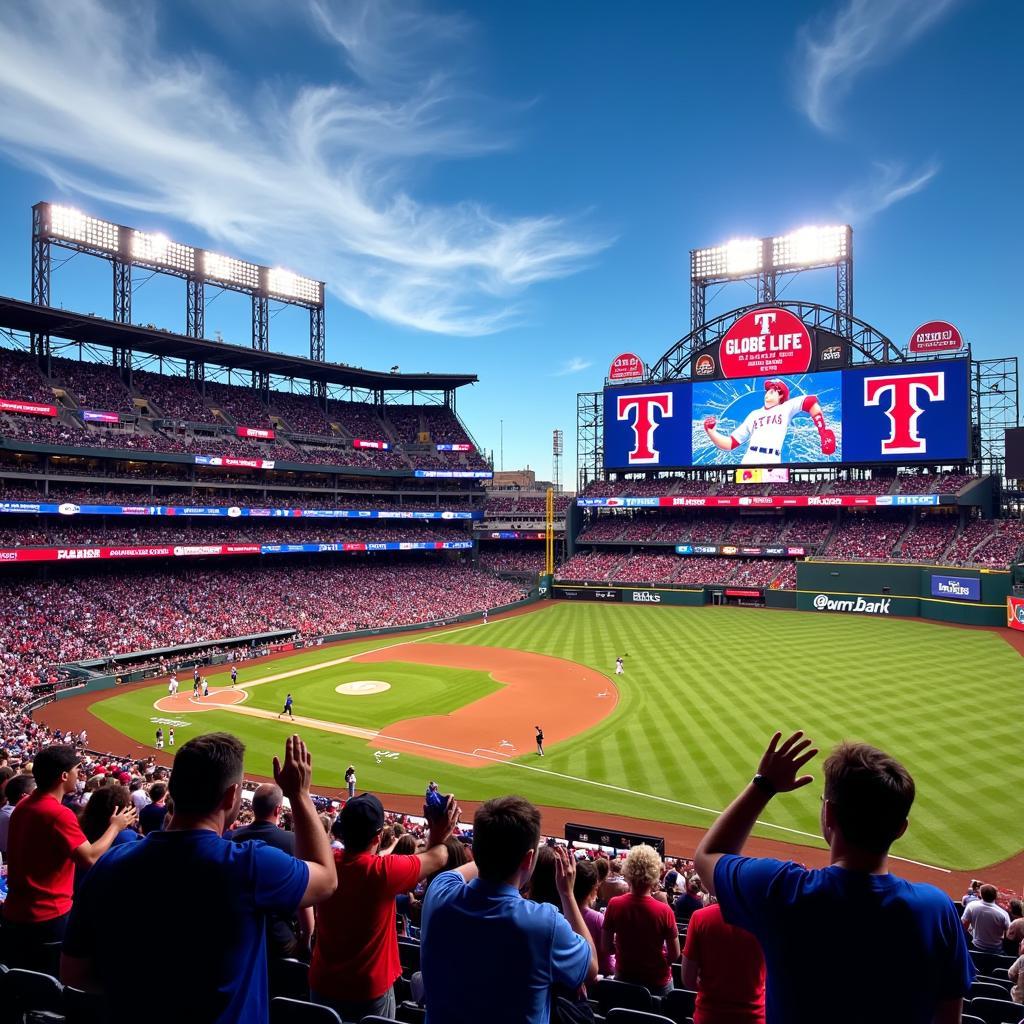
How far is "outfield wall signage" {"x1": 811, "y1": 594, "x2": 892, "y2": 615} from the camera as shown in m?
55.4

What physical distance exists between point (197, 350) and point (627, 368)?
135 feet

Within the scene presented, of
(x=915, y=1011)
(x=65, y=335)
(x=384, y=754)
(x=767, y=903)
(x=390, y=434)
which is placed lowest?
(x=384, y=754)

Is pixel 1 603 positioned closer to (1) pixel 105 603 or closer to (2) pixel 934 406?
(1) pixel 105 603

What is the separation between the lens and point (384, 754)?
27.2 meters

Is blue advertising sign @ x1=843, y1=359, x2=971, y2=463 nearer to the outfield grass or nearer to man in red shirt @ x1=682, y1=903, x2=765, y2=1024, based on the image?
the outfield grass

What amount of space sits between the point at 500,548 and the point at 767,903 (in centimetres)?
7966

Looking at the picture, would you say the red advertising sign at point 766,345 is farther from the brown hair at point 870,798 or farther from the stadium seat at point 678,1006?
the brown hair at point 870,798

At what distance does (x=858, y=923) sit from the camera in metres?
2.72

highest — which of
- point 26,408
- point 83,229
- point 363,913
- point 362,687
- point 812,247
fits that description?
point 812,247

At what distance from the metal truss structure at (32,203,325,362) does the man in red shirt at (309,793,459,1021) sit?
5979cm

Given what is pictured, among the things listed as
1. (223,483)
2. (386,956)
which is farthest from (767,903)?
(223,483)

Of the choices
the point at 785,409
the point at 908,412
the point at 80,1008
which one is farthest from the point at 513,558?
the point at 80,1008

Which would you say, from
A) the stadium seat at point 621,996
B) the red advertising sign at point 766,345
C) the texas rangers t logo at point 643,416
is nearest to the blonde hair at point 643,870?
the stadium seat at point 621,996

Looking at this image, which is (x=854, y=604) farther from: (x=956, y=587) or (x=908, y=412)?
(x=908, y=412)
